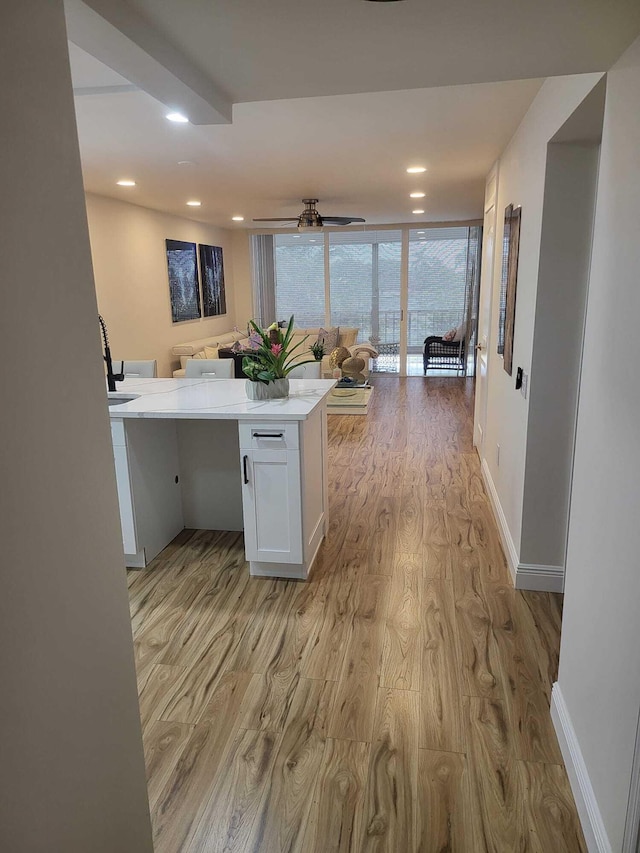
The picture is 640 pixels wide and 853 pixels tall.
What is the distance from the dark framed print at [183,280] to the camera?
7.44 m

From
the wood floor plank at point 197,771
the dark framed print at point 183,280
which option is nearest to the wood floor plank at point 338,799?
the wood floor plank at point 197,771

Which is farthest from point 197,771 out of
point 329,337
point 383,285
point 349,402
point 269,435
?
point 383,285

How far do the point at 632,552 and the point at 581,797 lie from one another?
853 millimetres

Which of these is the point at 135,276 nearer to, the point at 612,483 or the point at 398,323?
the point at 398,323

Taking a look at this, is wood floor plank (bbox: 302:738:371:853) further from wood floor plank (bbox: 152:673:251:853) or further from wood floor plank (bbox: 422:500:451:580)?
wood floor plank (bbox: 422:500:451:580)

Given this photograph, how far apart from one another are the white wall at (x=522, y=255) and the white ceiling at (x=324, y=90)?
172 mm

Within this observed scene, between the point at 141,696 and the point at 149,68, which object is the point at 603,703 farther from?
the point at 149,68

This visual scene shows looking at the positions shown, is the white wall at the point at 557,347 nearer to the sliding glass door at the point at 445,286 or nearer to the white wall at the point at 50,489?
the white wall at the point at 50,489

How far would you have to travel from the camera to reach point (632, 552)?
135cm

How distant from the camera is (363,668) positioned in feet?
7.79

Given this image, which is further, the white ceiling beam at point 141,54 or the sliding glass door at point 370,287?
the sliding glass door at point 370,287

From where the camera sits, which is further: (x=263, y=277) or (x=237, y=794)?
(x=263, y=277)

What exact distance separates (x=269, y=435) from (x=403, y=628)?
113 centimetres

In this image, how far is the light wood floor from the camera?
1.70 meters
